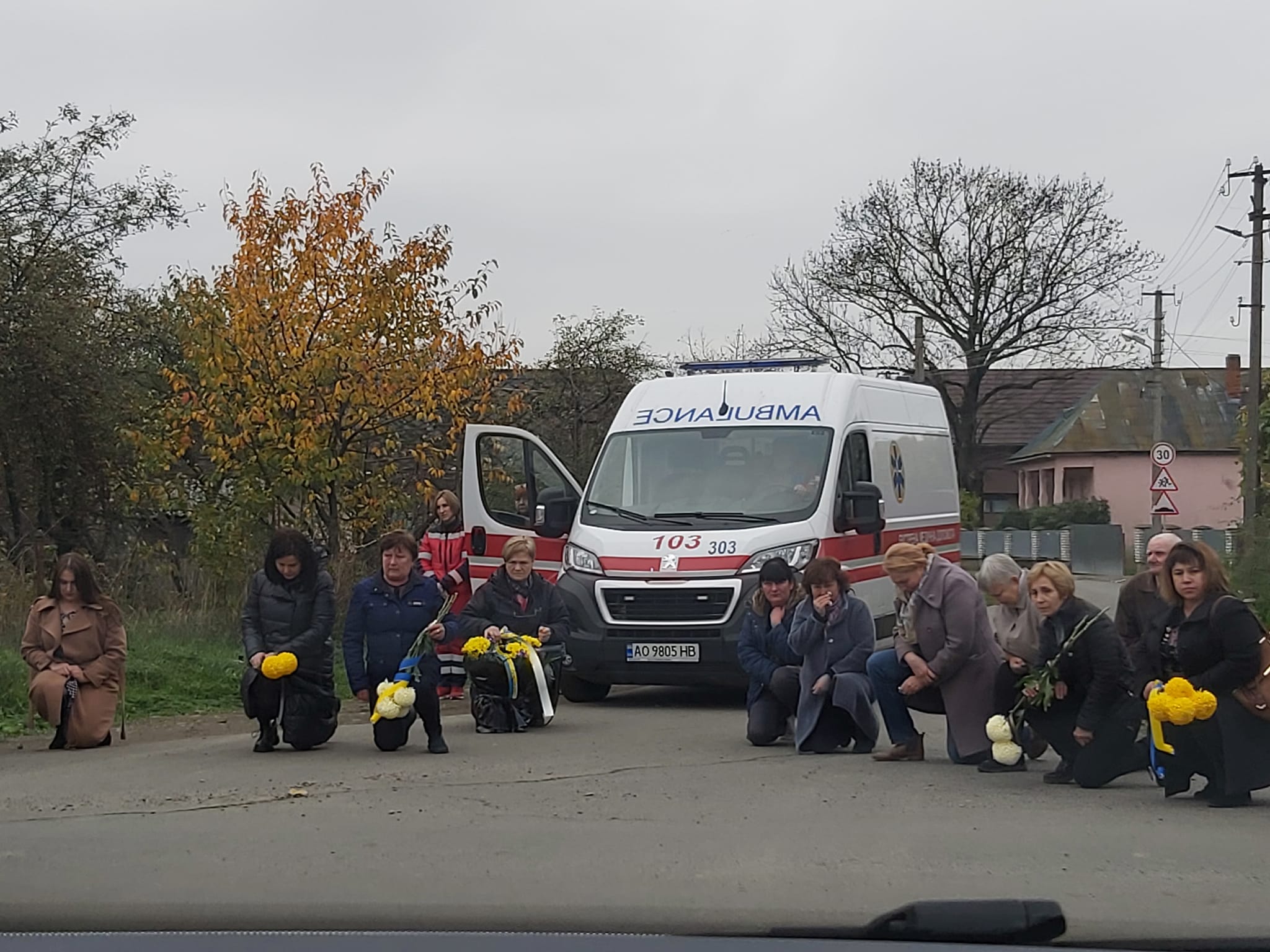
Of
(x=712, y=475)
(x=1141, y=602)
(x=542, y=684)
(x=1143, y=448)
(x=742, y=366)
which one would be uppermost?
(x=1143, y=448)

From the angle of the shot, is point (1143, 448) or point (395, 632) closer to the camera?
point (395, 632)

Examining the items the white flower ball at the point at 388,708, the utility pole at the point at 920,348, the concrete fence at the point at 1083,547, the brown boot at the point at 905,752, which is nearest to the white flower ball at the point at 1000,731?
the brown boot at the point at 905,752

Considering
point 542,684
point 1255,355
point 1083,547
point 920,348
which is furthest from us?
point 920,348

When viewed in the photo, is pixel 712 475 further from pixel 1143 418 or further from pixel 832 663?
pixel 1143 418

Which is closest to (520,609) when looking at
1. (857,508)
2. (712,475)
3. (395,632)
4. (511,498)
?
(395,632)

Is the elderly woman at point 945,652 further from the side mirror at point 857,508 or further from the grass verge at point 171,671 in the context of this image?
the grass verge at point 171,671

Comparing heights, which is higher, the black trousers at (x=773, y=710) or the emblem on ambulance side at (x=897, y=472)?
the emblem on ambulance side at (x=897, y=472)

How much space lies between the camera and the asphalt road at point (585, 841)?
6.14m

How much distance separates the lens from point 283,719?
35.9 ft

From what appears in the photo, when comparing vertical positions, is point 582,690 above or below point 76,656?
below

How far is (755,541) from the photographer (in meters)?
13.6

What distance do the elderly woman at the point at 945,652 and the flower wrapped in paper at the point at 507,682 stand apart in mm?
2708

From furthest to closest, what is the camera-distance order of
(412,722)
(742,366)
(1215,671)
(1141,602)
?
(742,366), (412,722), (1141,602), (1215,671)

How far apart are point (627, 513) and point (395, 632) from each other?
380 centimetres
